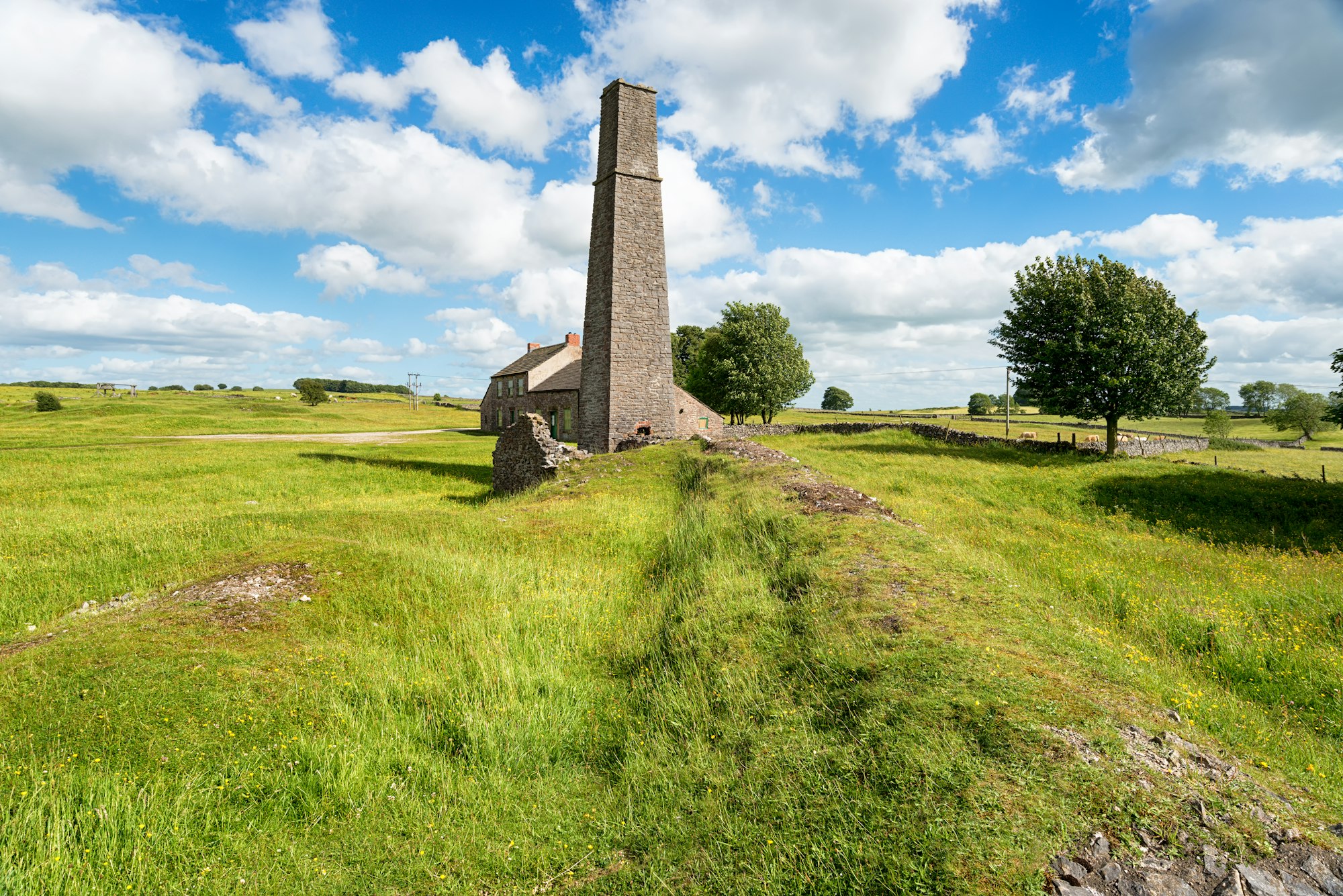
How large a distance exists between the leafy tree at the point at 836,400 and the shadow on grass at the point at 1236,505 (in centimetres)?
11563

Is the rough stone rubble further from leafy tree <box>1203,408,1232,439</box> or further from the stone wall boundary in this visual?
leafy tree <box>1203,408,1232,439</box>

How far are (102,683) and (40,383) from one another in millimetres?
150319

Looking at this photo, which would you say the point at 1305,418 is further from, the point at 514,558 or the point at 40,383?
the point at 40,383

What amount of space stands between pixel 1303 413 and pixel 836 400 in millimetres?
81765

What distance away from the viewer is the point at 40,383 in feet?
350

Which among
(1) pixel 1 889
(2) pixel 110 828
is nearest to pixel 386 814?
(2) pixel 110 828

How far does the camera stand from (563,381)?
163ft

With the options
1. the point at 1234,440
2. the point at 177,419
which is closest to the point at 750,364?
the point at 1234,440

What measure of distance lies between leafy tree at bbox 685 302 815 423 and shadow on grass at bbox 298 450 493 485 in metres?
28.5

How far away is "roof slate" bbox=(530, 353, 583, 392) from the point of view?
47781 millimetres

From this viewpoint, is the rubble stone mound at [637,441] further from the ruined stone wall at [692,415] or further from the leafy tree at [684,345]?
the leafy tree at [684,345]

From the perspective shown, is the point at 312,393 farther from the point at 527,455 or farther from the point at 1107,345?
the point at 1107,345

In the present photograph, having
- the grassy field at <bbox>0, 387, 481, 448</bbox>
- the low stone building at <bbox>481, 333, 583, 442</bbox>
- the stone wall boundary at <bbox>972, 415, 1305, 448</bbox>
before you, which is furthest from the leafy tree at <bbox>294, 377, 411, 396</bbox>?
the stone wall boundary at <bbox>972, 415, 1305, 448</bbox>

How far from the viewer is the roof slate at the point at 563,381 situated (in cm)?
4778
